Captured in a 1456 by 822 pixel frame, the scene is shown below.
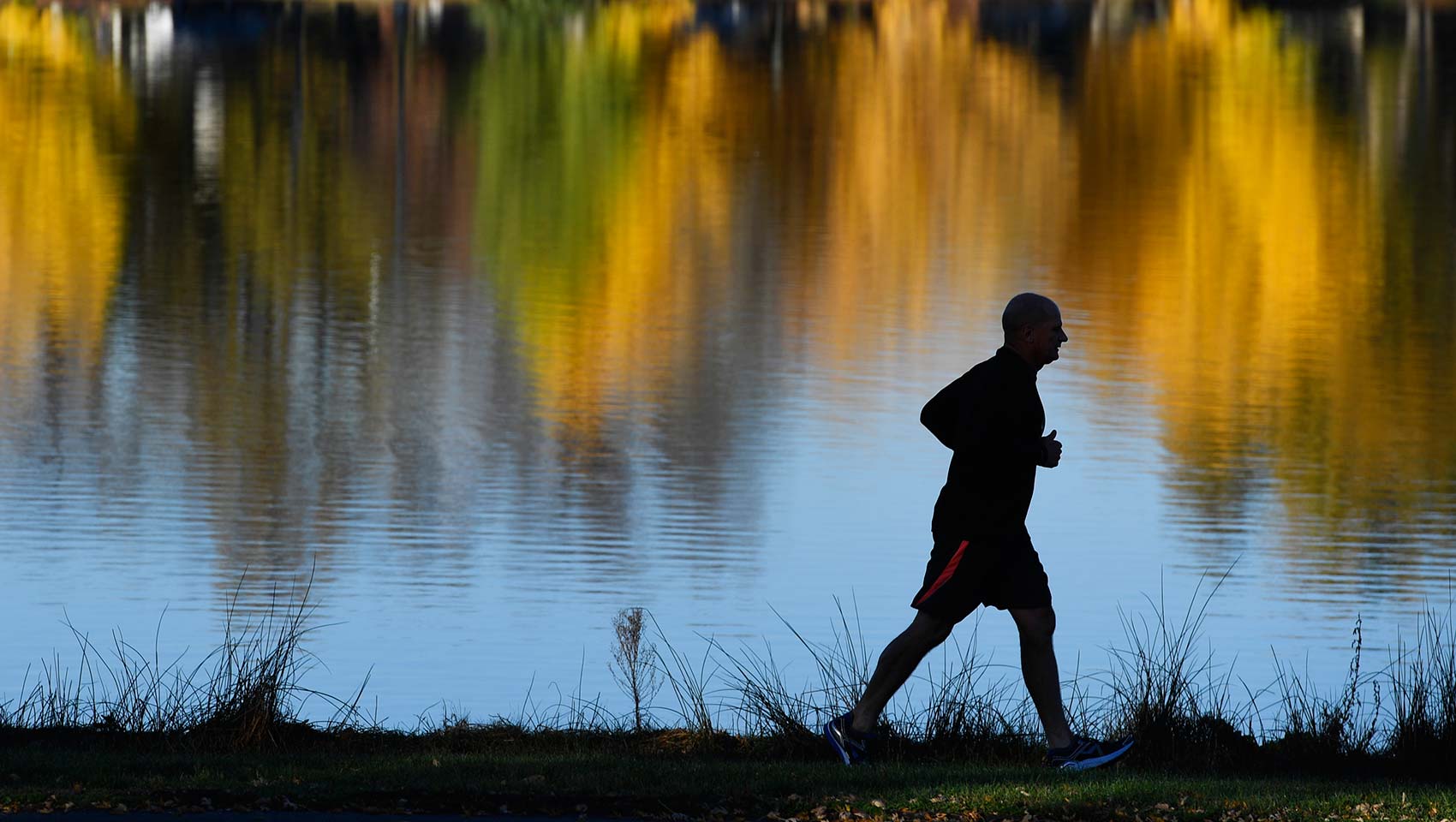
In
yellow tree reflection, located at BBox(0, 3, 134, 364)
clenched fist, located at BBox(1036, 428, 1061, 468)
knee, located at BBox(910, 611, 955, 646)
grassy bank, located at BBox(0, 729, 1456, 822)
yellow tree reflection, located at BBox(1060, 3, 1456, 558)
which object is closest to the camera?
grassy bank, located at BBox(0, 729, 1456, 822)

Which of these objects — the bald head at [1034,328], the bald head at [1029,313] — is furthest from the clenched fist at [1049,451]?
the bald head at [1029,313]

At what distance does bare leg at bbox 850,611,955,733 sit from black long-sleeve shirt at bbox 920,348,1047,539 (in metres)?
0.31

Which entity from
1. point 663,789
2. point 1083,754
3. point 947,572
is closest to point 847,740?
point 947,572

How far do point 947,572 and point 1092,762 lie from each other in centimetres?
76

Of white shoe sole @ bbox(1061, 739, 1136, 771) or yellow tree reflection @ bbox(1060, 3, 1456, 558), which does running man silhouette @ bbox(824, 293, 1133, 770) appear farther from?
yellow tree reflection @ bbox(1060, 3, 1456, 558)

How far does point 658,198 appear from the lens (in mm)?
39594

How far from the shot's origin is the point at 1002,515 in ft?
24.6

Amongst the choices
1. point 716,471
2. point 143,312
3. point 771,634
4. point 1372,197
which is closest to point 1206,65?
point 1372,197

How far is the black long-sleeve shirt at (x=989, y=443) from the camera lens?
740cm

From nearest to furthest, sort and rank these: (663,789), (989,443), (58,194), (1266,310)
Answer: (663,789), (989,443), (1266,310), (58,194)

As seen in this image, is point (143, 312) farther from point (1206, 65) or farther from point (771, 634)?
point (1206, 65)

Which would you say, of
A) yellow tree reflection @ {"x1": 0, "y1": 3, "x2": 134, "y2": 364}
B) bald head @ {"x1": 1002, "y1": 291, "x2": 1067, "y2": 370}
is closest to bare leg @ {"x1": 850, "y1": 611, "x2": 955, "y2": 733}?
bald head @ {"x1": 1002, "y1": 291, "x2": 1067, "y2": 370}

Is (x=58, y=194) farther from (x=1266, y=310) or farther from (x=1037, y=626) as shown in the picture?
(x=1037, y=626)

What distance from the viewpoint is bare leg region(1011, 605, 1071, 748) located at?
7539mm
